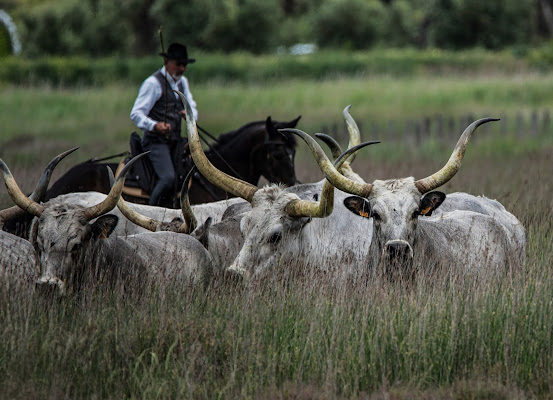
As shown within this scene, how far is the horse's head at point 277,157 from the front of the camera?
11953 mm

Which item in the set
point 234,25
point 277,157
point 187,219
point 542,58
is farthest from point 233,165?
point 234,25

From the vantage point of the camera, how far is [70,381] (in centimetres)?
580

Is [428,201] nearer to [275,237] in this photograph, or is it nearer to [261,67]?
[275,237]

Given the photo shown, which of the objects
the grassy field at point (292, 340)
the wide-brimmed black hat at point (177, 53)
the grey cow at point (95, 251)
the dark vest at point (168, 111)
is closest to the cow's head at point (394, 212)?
the grassy field at point (292, 340)

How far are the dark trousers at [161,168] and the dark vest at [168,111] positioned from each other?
0.10 m

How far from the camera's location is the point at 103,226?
771 centimetres

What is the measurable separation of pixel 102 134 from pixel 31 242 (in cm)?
1849

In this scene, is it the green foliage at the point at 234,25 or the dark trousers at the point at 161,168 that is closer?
the dark trousers at the point at 161,168

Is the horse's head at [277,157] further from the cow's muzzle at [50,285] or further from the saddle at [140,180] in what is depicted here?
the cow's muzzle at [50,285]

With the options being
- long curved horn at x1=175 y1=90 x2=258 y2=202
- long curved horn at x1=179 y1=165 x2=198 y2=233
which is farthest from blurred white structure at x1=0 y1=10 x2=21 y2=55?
long curved horn at x1=175 y1=90 x2=258 y2=202

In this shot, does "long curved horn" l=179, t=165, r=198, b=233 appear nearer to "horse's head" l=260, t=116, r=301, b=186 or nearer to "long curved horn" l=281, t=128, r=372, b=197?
"long curved horn" l=281, t=128, r=372, b=197

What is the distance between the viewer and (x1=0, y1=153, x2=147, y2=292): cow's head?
7324 millimetres

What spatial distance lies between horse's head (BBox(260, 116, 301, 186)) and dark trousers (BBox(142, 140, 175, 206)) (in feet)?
4.33

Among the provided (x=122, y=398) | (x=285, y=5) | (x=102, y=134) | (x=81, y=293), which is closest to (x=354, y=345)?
(x=122, y=398)
